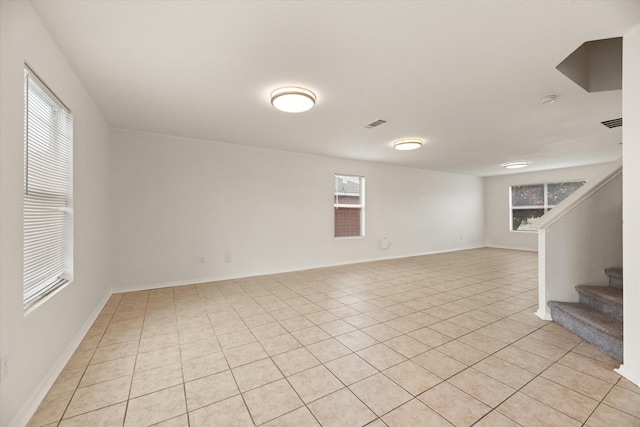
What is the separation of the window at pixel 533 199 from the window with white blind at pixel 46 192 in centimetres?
1003

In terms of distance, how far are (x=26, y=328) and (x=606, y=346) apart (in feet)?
14.2

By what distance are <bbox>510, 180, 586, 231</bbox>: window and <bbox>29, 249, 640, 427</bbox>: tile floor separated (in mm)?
6181

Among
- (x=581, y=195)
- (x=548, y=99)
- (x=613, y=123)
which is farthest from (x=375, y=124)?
(x=613, y=123)

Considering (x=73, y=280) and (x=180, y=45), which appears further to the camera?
(x=73, y=280)

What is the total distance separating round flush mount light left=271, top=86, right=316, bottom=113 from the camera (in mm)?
2734

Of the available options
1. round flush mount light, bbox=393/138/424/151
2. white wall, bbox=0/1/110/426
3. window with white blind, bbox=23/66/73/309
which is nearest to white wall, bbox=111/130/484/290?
white wall, bbox=0/1/110/426

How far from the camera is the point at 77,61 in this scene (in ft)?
7.55

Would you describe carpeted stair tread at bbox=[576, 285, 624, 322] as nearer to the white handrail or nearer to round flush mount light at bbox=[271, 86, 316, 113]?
the white handrail

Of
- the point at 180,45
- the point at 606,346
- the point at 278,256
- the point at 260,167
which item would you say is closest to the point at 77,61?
the point at 180,45

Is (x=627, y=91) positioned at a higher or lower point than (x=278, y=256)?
higher

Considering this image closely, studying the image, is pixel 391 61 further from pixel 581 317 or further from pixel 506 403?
pixel 581 317

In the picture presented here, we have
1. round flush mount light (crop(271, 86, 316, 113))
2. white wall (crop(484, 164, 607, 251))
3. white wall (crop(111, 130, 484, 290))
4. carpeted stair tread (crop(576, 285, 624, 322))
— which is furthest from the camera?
white wall (crop(484, 164, 607, 251))

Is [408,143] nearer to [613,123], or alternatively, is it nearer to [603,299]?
[613,123]

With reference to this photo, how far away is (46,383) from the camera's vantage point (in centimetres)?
182
